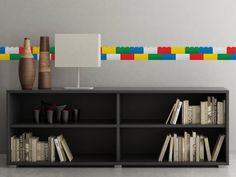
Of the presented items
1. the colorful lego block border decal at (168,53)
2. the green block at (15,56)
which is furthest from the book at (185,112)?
the green block at (15,56)

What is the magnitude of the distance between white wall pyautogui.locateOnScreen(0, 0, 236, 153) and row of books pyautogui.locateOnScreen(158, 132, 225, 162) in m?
0.57

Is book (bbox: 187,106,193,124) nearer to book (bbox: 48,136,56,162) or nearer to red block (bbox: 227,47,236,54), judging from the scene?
red block (bbox: 227,47,236,54)

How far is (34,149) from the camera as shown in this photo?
16.2ft

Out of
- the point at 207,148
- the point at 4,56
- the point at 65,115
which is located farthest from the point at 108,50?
the point at 207,148

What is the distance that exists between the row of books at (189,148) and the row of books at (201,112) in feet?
0.46

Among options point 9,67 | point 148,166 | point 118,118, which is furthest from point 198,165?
point 9,67

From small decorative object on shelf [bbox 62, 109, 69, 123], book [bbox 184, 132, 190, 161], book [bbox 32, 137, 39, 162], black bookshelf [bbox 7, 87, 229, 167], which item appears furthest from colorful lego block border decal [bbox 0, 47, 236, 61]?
book [bbox 32, 137, 39, 162]

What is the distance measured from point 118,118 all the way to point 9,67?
52.6 inches

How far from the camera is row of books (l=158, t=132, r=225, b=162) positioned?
491 cm

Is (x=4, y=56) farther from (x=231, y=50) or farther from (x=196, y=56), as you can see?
(x=231, y=50)

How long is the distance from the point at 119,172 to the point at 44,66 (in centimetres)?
126

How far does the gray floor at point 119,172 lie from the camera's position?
4566 mm

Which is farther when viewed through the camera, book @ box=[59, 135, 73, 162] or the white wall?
the white wall

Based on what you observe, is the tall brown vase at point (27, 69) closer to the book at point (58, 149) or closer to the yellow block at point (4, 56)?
the yellow block at point (4, 56)
